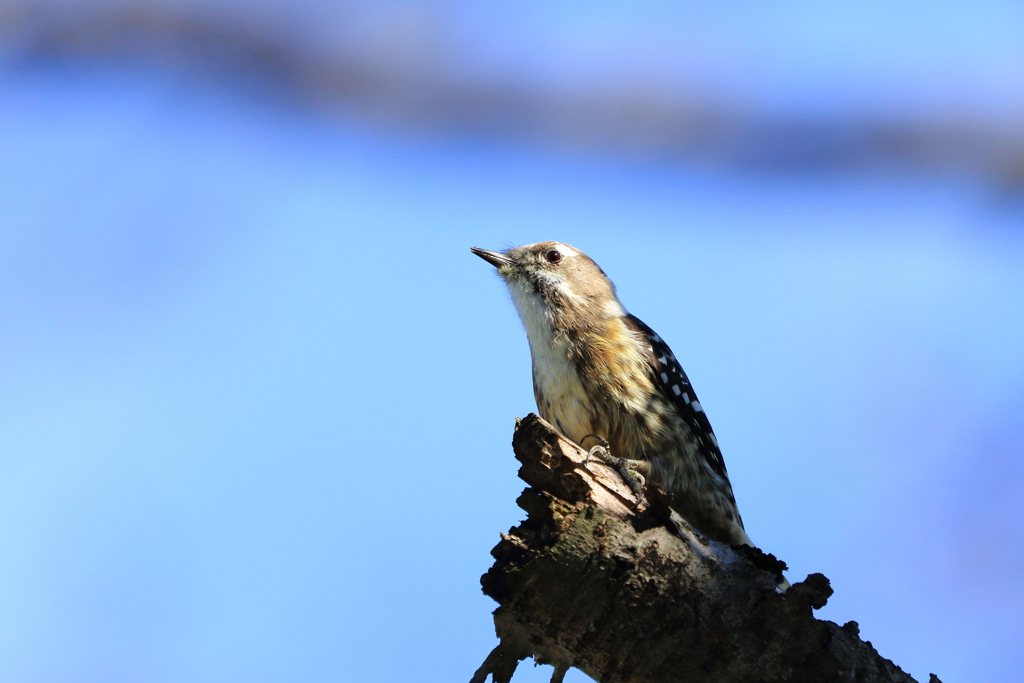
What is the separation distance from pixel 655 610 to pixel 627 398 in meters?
1.77

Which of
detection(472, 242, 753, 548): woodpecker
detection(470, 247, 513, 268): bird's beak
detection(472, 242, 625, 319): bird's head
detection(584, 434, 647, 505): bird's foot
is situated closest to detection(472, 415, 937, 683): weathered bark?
detection(584, 434, 647, 505): bird's foot

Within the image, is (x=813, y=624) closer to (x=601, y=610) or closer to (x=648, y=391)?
(x=601, y=610)

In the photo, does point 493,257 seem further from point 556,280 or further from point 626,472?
point 626,472

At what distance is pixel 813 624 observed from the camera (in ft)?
8.27

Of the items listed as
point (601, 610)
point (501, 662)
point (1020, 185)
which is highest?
point (1020, 185)

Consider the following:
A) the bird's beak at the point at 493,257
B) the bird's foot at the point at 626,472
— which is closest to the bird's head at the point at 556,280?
the bird's beak at the point at 493,257

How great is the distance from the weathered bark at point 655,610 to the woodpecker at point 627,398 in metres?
1.28

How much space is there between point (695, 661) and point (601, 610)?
0.33 m

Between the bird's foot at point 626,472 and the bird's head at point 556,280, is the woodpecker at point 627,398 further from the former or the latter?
the bird's foot at point 626,472

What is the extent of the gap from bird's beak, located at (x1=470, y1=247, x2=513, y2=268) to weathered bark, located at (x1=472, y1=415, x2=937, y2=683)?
3.08 m

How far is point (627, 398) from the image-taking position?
4.22 metres

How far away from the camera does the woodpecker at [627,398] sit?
13.8ft

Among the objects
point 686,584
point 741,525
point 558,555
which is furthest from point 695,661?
point 741,525

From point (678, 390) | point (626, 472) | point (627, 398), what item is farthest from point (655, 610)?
point (678, 390)
